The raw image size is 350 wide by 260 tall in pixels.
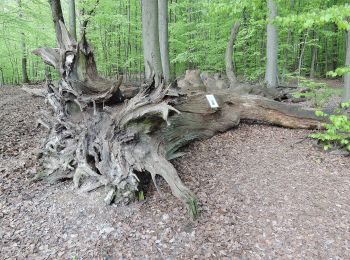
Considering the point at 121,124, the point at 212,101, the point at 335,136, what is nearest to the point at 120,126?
the point at 121,124

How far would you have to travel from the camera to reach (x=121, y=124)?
4.48 meters

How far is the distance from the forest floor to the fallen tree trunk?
291 mm

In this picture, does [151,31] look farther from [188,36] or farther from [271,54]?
[188,36]

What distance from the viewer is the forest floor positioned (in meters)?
3.27

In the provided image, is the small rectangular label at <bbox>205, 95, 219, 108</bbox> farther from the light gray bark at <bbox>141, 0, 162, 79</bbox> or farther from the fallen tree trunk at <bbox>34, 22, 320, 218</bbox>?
the light gray bark at <bbox>141, 0, 162, 79</bbox>

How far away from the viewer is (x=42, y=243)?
11.4ft

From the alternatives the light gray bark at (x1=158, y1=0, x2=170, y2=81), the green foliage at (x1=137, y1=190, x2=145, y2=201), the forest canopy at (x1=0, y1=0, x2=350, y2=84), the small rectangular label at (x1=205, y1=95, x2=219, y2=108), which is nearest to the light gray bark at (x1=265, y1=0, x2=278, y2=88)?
the forest canopy at (x1=0, y1=0, x2=350, y2=84)

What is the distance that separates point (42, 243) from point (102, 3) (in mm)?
14722

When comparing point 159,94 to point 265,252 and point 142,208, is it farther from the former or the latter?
point 265,252

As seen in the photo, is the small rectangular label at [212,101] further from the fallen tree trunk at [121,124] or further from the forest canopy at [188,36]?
the forest canopy at [188,36]

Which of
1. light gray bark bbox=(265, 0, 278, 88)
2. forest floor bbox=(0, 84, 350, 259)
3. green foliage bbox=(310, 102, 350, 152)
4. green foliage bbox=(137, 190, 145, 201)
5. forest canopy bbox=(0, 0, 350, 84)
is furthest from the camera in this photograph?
forest canopy bbox=(0, 0, 350, 84)

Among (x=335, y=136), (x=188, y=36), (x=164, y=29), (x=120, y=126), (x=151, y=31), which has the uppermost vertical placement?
(x=188, y=36)

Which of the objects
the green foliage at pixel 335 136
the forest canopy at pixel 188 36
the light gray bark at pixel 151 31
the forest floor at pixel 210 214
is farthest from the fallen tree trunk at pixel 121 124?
the forest canopy at pixel 188 36

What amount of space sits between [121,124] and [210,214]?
1.91m
